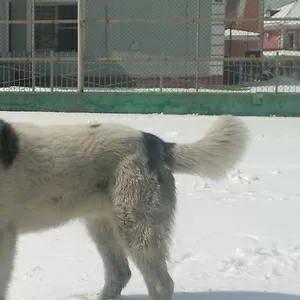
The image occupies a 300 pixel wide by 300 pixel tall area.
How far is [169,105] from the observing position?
575 inches

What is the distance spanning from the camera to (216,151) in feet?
13.9

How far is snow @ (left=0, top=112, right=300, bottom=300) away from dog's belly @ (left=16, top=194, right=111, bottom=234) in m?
0.53

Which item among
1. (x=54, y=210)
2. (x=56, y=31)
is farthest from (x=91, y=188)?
(x=56, y=31)

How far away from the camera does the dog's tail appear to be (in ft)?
13.9

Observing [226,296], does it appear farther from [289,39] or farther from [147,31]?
[289,39]

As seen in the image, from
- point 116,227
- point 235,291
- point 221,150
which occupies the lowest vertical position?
point 235,291

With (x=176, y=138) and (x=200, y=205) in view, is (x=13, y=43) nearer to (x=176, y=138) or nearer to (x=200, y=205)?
(x=176, y=138)

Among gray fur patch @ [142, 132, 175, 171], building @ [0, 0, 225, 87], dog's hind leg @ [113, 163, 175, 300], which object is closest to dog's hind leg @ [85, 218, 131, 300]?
dog's hind leg @ [113, 163, 175, 300]

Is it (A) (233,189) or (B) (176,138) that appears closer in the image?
(A) (233,189)

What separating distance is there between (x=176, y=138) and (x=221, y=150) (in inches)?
262

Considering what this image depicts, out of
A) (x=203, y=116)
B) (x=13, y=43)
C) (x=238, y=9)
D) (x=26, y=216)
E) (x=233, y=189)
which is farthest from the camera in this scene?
(x=238, y=9)

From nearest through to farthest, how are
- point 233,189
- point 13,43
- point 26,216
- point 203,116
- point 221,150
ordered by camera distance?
point 26,216, point 221,150, point 233,189, point 203,116, point 13,43

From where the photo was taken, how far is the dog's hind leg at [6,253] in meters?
3.78

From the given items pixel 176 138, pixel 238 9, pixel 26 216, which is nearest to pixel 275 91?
pixel 176 138
